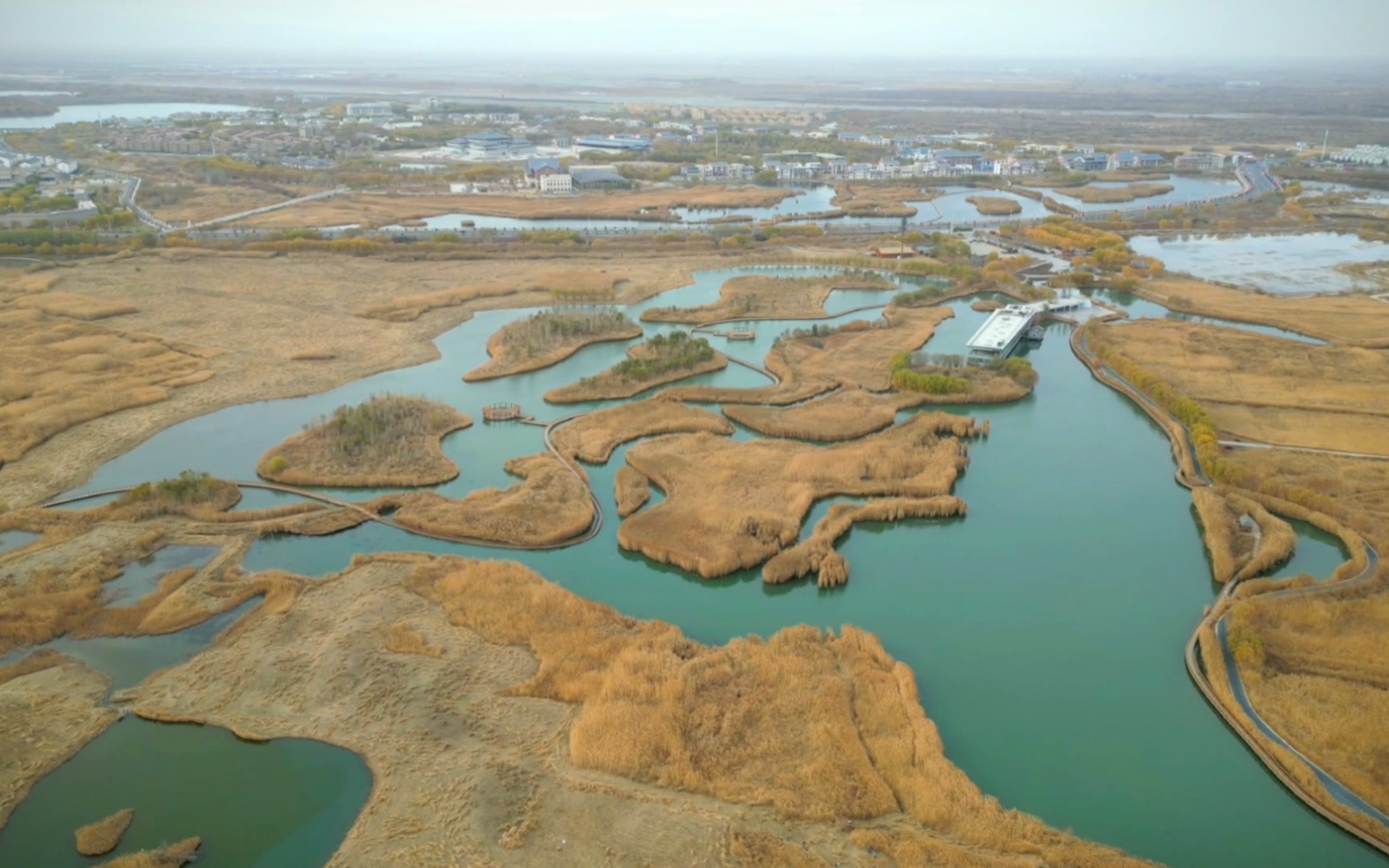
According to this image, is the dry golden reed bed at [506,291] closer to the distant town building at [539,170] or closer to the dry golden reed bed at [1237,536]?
the dry golden reed bed at [1237,536]

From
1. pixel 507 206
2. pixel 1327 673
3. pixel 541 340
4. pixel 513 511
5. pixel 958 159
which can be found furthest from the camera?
pixel 958 159

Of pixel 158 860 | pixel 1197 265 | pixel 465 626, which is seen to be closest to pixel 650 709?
pixel 465 626

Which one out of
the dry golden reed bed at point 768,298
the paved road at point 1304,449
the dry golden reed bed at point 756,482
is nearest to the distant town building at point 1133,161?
the dry golden reed bed at point 768,298

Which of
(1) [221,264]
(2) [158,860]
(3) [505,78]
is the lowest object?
(2) [158,860]

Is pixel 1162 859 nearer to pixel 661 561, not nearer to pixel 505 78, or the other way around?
pixel 661 561

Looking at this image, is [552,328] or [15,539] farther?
[552,328]

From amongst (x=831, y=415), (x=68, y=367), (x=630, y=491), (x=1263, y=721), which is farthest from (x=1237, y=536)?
(x=68, y=367)

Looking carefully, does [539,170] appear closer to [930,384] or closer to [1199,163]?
[930,384]
